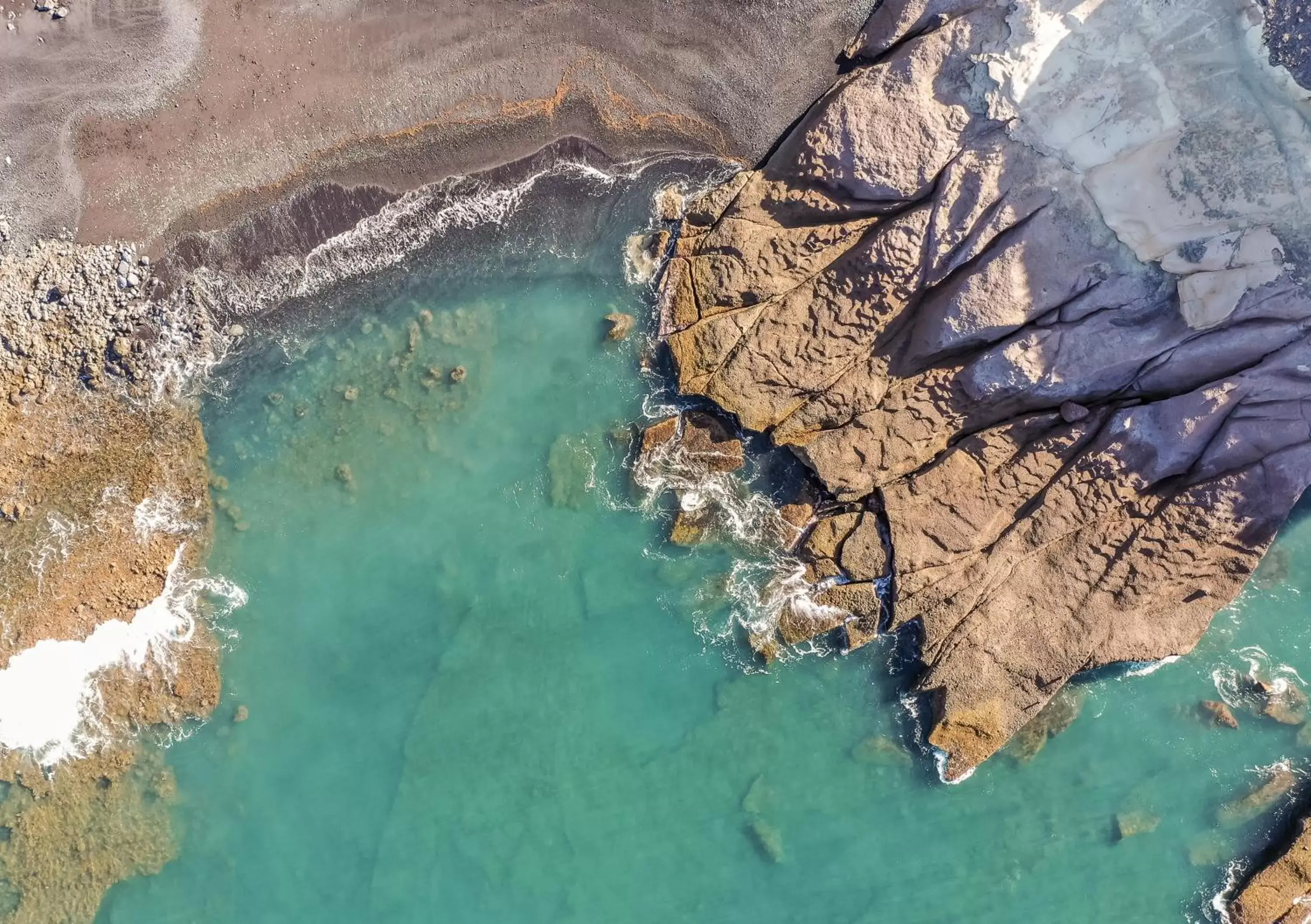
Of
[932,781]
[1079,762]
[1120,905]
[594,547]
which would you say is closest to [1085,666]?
[1079,762]

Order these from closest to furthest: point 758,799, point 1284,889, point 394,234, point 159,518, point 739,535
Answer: point 1284,889 < point 758,799 < point 739,535 < point 159,518 < point 394,234

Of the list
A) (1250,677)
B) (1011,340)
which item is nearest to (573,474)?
(1011,340)

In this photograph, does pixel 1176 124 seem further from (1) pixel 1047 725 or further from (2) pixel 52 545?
(2) pixel 52 545

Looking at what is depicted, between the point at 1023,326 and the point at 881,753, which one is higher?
the point at 1023,326

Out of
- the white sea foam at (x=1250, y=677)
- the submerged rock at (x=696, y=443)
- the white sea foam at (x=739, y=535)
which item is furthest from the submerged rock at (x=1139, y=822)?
the submerged rock at (x=696, y=443)

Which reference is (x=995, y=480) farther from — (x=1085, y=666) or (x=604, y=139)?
(x=604, y=139)
